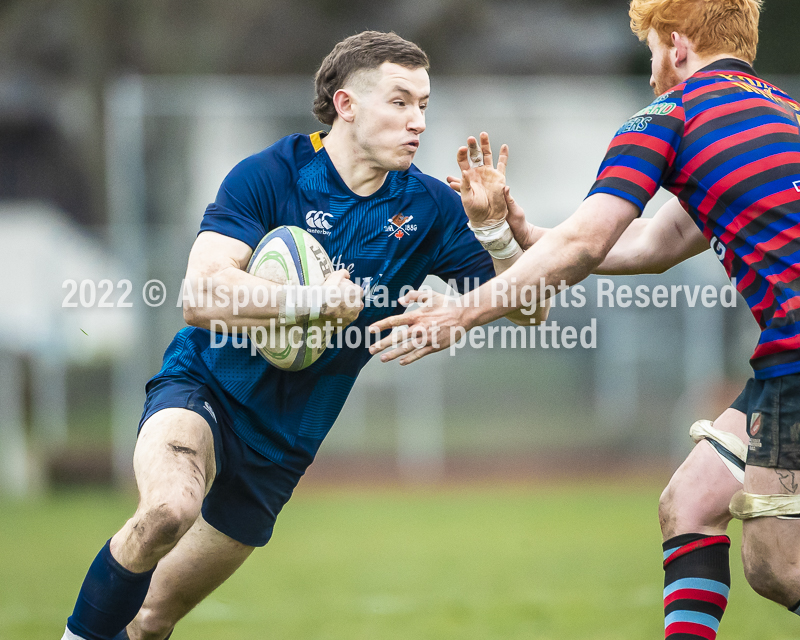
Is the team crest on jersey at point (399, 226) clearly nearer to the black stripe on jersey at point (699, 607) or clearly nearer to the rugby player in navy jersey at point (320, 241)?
the rugby player in navy jersey at point (320, 241)

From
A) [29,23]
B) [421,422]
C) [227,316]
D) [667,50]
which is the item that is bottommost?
[421,422]

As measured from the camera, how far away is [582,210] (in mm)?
3262

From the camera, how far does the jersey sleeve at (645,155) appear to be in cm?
318

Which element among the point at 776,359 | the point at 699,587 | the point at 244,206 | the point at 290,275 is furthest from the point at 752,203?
the point at 244,206

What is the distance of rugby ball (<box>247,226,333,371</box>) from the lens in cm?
376

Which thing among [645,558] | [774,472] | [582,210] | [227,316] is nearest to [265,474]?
[227,316]

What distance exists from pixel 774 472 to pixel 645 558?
4.95 m

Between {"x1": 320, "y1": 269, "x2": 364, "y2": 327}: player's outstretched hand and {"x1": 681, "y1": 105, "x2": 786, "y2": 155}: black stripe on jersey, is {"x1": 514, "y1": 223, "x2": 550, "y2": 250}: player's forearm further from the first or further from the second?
{"x1": 681, "y1": 105, "x2": 786, "y2": 155}: black stripe on jersey

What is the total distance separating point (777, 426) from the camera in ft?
10.1

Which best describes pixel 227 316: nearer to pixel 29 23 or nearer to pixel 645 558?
pixel 645 558

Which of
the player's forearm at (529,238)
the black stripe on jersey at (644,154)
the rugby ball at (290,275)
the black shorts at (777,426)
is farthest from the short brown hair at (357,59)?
the black shorts at (777,426)

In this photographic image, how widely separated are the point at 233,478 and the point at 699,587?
1.84 metres

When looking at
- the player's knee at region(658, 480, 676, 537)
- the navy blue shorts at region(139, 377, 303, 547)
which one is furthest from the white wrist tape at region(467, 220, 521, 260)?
the navy blue shorts at region(139, 377, 303, 547)

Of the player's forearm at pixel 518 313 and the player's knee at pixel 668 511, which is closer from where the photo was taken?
the player's knee at pixel 668 511
